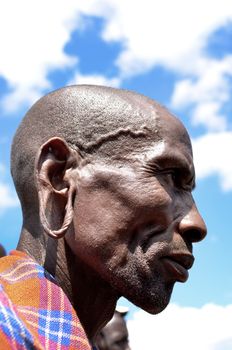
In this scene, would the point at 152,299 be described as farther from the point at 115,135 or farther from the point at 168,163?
the point at 115,135

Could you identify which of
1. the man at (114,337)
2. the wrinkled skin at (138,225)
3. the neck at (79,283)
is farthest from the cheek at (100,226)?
the man at (114,337)

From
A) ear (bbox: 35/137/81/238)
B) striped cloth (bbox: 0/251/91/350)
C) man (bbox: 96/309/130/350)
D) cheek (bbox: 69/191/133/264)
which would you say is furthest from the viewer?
man (bbox: 96/309/130/350)

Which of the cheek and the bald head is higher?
the bald head

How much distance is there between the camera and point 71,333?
2.73m

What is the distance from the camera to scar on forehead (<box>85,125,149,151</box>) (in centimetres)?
299

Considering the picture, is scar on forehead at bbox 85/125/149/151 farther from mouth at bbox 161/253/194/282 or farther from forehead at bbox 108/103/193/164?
mouth at bbox 161/253/194/282

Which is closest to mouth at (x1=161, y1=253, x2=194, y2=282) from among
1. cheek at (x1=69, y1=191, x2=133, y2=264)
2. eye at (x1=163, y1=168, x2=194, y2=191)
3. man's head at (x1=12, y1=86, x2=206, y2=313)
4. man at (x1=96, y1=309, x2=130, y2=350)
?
man's head at (x1=12, y1=86, x2=206, y2=313)

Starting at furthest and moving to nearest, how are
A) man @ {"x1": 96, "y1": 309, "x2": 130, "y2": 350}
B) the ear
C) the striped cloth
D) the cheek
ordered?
man @ {"x1": 96, "y1": 309, "x2": 130, "y2": 350} < the ear < the cheek < the striped cloth

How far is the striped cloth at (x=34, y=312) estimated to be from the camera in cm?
254

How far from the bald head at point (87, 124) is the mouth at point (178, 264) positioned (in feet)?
1.52

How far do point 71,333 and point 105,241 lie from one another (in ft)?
1.25

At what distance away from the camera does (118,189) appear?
2893 millimetres

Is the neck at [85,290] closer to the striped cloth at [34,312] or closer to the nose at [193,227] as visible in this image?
the striped cloth at [34,312]

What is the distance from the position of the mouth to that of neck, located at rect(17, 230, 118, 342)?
0.29 m
